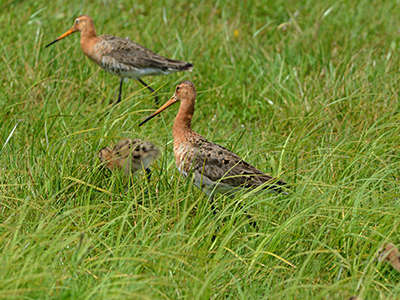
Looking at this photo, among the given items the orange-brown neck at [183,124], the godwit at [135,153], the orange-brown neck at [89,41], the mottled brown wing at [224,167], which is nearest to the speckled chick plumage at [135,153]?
the godwit at [135,153]

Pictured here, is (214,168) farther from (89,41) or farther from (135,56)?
(89,41)

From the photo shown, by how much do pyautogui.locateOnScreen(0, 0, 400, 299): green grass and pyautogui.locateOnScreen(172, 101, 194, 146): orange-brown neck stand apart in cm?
14

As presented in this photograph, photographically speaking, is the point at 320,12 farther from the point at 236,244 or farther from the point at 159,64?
the point at 236,244

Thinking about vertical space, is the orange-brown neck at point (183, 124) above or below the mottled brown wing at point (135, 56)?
above

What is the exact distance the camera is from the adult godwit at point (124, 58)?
7.25 metres

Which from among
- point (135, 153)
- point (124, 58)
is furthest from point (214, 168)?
point (124, 58)

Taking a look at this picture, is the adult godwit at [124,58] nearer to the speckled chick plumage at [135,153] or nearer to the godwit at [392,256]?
the speckled chick plumage at [135,153]

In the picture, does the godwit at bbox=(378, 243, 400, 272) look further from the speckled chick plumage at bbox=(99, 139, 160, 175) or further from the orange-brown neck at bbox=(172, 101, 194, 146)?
the speckled chick plumage at bbox=(99, 139, 160, 175)

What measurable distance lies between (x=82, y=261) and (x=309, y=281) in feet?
4.84

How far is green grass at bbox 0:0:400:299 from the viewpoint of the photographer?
11.5ft

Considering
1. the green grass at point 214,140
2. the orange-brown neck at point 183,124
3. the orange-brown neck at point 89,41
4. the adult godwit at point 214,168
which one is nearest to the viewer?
the green grass at point 214,140

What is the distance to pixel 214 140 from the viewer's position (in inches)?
208

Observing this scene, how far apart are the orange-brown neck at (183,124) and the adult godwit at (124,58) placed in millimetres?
2060

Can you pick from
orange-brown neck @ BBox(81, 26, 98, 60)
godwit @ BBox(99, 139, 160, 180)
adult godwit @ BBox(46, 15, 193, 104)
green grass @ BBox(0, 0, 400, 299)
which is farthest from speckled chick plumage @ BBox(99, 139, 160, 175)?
orange-brown neck @ BBox(81, 26, 98, 60)
